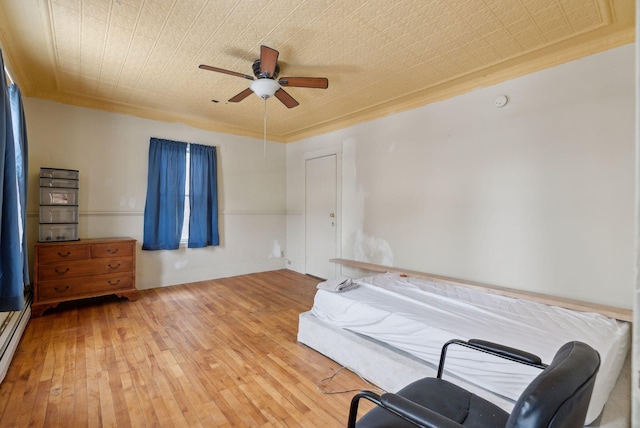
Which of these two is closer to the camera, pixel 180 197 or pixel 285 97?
pixel 285 97

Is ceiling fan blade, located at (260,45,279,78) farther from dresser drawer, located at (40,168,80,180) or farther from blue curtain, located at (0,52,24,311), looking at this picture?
dresser drawer, located at (40,168,80,180)

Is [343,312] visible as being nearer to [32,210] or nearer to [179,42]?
[179,42]

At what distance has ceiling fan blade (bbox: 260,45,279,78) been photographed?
2162 millimetres

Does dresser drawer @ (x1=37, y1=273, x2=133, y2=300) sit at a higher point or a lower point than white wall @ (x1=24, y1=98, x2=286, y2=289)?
lower

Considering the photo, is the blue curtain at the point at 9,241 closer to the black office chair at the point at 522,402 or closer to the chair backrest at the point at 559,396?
the black office chair at the point at 522,402

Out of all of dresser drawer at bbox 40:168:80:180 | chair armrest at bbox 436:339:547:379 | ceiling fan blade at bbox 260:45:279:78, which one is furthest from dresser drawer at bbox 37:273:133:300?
chair armrest at bbox 436:339:547:379

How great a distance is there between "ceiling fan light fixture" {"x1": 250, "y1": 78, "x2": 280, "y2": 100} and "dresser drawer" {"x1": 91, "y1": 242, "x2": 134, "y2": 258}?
264cm

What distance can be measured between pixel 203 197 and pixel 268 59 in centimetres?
292

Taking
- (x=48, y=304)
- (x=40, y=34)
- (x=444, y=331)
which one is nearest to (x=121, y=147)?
(x=40, y=34)

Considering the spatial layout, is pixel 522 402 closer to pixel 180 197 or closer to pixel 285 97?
pixel 285 97

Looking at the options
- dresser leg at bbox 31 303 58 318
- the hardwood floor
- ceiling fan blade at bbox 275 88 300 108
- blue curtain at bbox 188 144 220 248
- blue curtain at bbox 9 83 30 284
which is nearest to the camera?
the hardwood floor

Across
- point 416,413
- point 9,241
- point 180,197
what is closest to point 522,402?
point 416,413

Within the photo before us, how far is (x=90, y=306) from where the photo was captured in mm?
3471

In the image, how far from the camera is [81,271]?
10.8ft
